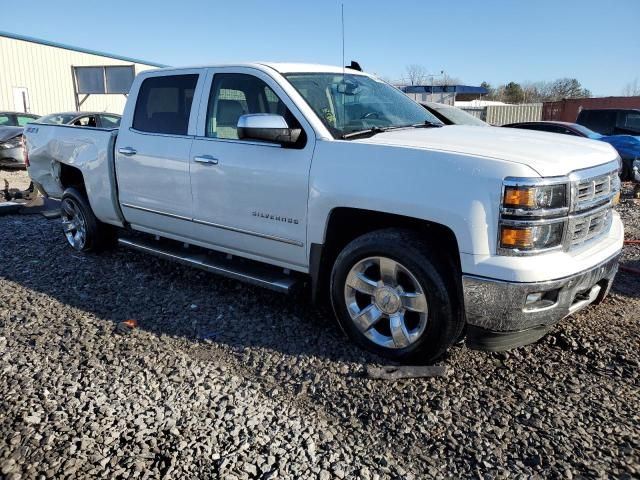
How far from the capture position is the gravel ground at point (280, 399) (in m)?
2.53

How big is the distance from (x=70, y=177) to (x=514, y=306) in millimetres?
5319

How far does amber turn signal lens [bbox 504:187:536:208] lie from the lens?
9.24 ft

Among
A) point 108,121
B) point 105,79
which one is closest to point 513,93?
point 105,79

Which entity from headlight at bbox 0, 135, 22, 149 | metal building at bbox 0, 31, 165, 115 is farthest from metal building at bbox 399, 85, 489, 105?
headlight at bbox 0, 135, 22, 149

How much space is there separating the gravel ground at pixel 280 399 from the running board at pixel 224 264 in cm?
35

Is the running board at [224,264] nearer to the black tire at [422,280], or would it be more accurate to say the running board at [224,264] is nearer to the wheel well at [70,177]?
the black tire at [422,280]

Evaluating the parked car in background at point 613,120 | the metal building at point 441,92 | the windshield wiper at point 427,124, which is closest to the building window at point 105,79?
the metal building at point 441,92

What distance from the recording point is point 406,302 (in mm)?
3365

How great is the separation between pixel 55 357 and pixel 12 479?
128 cm

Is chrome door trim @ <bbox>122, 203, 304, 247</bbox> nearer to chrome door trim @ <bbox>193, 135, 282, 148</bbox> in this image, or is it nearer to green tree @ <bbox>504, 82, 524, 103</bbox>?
chrome door trim @ <bbox>193, 135, 282, 148</bbox>

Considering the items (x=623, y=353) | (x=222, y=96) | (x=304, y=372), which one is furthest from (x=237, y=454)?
(x=222, y=96)

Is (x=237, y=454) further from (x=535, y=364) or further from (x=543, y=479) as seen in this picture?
(x=535, y=364)

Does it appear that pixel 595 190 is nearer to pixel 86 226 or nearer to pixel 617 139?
pixel 86 226

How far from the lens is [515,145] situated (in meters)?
3.25
